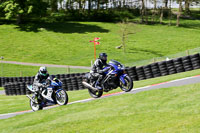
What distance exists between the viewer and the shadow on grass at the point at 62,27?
68.1 metres

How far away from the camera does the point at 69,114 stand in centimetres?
1160

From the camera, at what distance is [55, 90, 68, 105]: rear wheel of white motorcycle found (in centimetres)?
1295

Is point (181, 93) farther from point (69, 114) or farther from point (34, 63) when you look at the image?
point (34, 63)

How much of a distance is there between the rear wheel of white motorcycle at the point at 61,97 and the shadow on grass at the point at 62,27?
184 feet

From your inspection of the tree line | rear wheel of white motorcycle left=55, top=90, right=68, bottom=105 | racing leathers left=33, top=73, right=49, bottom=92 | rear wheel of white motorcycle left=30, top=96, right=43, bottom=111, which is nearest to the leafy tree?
the tree line

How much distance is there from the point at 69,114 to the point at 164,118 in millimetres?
4084

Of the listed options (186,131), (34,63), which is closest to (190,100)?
(186,131)

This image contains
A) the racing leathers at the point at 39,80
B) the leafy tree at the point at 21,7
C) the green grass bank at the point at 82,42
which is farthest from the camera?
the leafy tree at the point at 21,7

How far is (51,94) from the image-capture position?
43.1 feet

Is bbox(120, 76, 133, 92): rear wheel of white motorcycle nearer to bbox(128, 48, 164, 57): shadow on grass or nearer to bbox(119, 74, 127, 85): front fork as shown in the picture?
bbox(119, 74, 127, 85): front fork

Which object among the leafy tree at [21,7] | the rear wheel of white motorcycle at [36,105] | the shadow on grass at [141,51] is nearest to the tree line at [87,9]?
the leafy tree at [21,7]

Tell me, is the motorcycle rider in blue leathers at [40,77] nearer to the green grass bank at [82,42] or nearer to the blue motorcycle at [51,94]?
the blue motorcycle at [51,94]

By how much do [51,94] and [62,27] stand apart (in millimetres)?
59600

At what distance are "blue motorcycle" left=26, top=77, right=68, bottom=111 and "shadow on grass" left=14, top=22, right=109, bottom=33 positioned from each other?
55.2 metres
